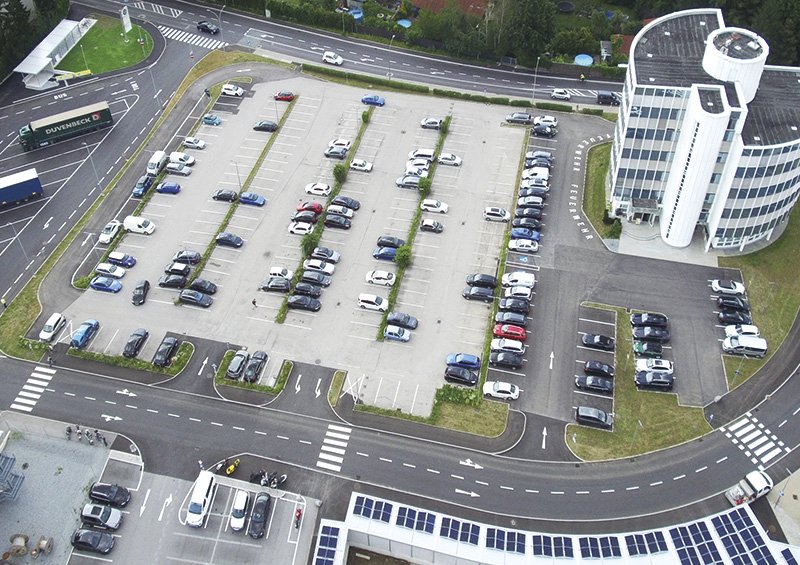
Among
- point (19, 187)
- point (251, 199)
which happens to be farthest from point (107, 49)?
point (251, 199)

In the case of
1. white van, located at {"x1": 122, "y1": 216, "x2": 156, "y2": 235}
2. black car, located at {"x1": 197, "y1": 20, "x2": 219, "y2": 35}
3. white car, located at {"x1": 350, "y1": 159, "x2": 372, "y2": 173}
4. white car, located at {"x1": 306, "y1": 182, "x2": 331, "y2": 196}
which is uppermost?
black car, located at {"x1": 197, "y1": 20, "x2": 219, "y2": 35}

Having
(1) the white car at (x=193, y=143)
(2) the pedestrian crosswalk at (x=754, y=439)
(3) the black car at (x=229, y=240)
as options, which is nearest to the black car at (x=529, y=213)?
(2) the pedestrian crosswalk at (x=754, y=439)

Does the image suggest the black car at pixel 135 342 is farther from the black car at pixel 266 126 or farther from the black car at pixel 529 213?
the black car at pixel 529 213

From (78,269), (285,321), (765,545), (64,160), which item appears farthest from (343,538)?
(64,160)

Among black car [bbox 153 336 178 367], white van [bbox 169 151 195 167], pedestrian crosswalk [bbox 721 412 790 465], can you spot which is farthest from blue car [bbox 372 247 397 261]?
pedestrian crosswalk [bbox 721 412 790 465]

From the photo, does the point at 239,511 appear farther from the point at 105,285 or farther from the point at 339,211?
the point at 339,211

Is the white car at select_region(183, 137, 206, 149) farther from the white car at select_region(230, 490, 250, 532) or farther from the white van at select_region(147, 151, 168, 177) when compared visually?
the white car at select_region(230, 490, 250, 532)
